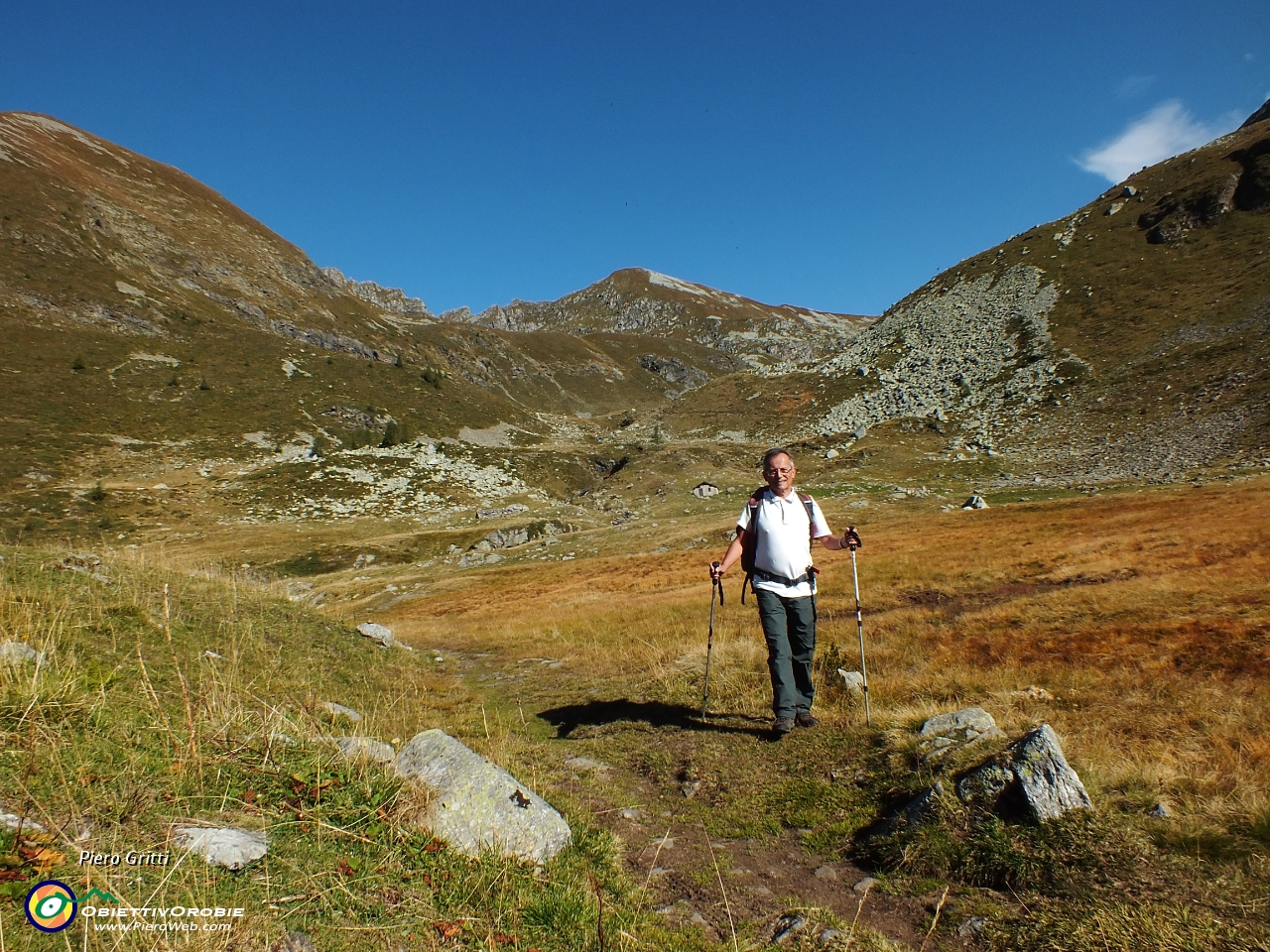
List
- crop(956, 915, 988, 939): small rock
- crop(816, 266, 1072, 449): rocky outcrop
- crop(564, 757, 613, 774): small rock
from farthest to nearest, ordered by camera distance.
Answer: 1. crop(816, 266, 1072, 449): rocky outcrop
2. crop(564, 757, 613, 774): small rock
3. crop(956, 915, 988, 939): small rock

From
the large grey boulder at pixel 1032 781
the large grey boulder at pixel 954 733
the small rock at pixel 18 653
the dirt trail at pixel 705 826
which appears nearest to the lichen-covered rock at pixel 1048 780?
the large grey boulder at pixel 1032 781

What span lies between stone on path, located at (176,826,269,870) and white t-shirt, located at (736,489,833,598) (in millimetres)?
5522

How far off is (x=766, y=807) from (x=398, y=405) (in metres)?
89.3

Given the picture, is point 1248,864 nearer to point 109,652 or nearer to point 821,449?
point 109,652

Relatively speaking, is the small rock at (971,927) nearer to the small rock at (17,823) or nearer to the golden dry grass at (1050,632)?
the golden dry grass at (1050,632)

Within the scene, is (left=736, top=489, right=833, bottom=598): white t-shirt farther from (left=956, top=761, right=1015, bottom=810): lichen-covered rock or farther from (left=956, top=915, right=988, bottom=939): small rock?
(left=956, top=915, right=988, bottom=939): small rock

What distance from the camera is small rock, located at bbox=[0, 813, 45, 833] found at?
3018 mm

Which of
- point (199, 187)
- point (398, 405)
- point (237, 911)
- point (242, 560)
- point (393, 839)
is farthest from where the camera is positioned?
point (199, 187)

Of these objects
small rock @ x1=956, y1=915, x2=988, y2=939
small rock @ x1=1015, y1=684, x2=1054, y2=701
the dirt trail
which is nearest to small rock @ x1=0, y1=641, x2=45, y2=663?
the dirt trail

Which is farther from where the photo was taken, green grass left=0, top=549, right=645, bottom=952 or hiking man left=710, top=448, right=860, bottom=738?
hiking man left=710, top=448, right=860, bottom=738

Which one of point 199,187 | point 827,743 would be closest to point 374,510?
point 827,743

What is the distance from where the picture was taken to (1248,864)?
3758 mm

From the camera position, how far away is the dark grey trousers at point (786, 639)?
730cm

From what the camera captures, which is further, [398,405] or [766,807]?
[398,405]
